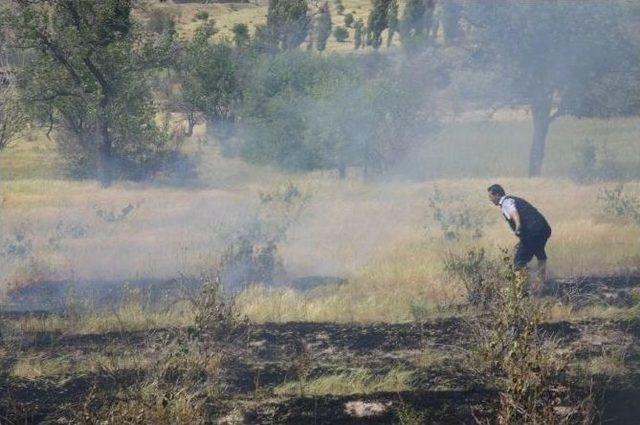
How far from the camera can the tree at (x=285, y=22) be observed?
44.0 m

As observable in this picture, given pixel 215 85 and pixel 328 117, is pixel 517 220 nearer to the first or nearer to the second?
pixel 328 117

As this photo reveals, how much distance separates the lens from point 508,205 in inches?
384

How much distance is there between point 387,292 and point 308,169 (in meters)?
20.9

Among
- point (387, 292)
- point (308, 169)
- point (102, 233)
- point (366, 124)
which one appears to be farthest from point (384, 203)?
point (308, 169)

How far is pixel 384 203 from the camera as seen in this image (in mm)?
18406

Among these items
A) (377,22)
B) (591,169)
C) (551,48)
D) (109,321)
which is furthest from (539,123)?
(377,22)

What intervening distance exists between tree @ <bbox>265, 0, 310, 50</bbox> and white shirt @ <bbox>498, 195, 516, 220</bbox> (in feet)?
114

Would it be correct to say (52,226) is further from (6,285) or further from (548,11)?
(548,11)

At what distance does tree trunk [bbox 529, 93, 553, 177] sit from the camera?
25.6 m

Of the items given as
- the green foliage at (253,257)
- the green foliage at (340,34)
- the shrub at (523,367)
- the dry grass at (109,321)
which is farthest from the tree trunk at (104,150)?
the green foliage at (340,34)

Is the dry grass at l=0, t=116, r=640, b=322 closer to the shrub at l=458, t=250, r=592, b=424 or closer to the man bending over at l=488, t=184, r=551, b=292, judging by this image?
the man bending over at l=488, t=184, r=551, b=292

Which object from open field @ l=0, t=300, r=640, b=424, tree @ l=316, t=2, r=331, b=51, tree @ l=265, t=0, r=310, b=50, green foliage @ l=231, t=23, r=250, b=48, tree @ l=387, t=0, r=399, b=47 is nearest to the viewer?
open field @ l=0, t=300, r=640, b=424

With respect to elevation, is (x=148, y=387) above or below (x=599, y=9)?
below

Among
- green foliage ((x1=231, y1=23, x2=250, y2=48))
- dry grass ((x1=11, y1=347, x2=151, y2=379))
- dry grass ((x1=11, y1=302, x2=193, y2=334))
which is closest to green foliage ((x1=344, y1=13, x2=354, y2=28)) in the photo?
green foliage ((x1=231, y1=23, x2=250, y2=48))
